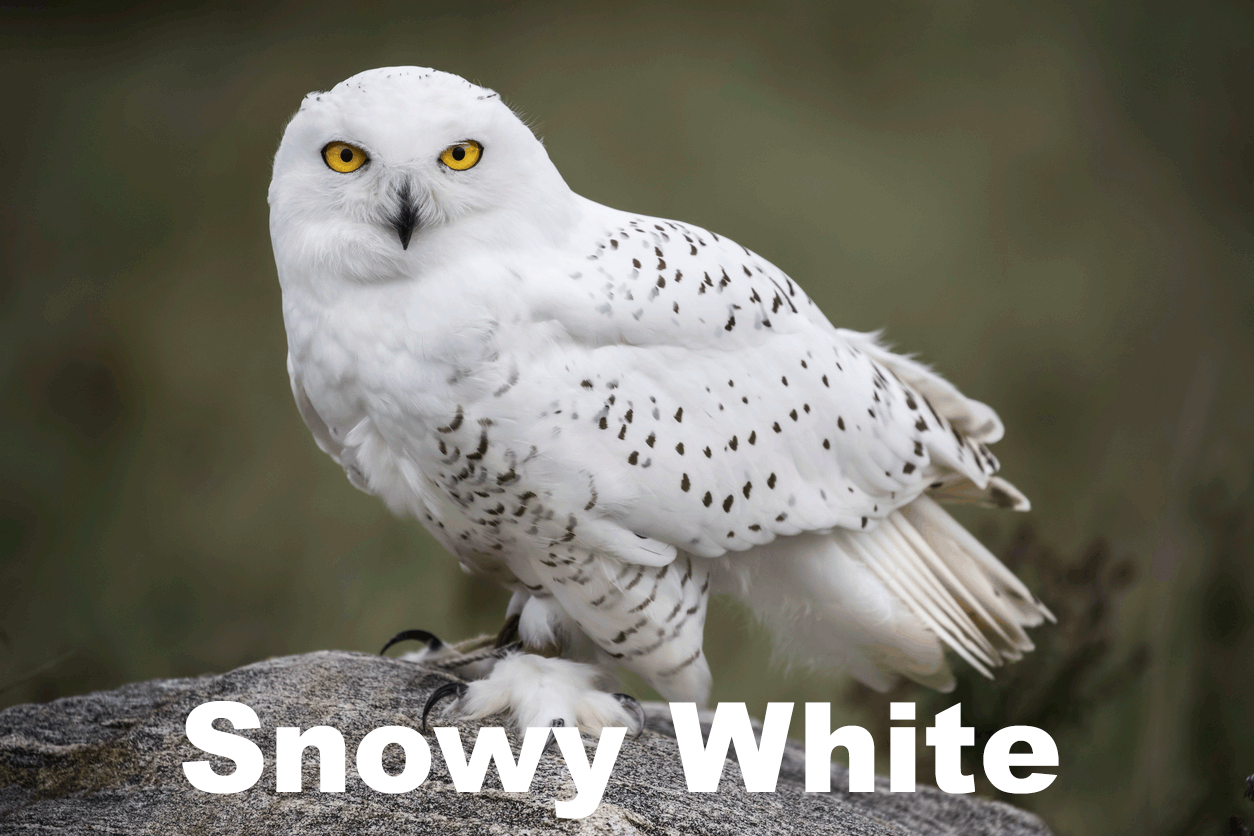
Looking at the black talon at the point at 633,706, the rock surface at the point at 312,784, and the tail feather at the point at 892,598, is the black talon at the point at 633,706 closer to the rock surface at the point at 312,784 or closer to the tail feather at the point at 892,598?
the rock surface at the point at 312,784

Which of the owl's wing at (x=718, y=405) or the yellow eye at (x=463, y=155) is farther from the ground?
the yellow eye at (x=463, y=155)

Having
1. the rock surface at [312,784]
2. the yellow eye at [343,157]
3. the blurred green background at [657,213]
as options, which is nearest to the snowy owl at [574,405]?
the yellow eye at [343,157]

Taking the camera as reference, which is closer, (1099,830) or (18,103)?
(1099,830)

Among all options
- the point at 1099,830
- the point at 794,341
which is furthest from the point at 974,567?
the point at 1099,830

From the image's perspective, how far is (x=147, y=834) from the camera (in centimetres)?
112

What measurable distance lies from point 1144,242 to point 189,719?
282 cm

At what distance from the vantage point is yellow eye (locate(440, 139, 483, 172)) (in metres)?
1.16

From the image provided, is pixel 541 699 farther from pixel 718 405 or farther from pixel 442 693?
pixel 718 405

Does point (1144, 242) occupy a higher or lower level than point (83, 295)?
higher

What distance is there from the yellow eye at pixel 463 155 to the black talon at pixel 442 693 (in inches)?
26.1

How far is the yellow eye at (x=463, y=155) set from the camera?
116cm

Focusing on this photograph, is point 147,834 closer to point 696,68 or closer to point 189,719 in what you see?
point 189,719

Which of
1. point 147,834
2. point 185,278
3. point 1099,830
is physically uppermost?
point 185,278

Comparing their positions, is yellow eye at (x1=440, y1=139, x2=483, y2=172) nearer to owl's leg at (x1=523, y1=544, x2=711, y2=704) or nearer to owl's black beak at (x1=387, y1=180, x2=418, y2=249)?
owl's black beak at (x1=387, y1=180, x2=418, y2=249)
